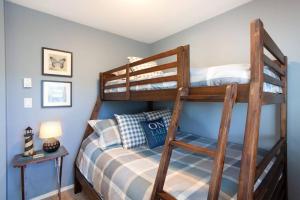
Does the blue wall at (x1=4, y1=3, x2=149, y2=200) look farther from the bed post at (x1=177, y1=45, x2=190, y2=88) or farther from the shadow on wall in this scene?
the shadow on wall

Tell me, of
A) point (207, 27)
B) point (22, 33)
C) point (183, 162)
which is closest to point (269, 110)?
point (183, 162)

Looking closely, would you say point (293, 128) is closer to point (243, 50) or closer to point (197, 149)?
point (243, 50)

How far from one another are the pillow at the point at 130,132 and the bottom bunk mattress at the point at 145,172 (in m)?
0.09

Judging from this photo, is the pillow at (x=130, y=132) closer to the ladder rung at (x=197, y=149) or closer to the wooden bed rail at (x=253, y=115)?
the ladder rung at (x=197, y=149)

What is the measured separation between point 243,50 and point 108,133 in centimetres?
194

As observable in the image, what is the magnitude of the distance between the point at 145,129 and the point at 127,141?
265 millimetres

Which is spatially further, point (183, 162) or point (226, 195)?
point (183, 162)

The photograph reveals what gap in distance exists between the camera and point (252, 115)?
0.83 m

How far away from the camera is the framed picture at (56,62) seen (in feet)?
6.75

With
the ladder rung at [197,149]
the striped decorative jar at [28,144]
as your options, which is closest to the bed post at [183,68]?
the ladder rung at [197,149]

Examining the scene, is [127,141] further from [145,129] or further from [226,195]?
[226,195]

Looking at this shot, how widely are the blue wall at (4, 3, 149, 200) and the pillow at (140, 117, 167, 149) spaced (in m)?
0.96

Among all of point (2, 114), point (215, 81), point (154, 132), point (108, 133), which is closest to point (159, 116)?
point (154, 132)

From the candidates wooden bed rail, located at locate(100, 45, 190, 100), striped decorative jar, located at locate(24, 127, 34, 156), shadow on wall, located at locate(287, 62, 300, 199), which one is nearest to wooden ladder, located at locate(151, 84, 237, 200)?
wooden bed rail, located at locate(100, 45, 190, 100)
